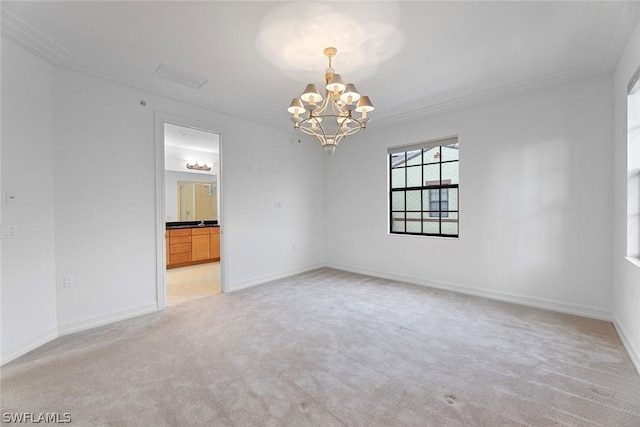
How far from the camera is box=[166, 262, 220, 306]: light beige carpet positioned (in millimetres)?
4019

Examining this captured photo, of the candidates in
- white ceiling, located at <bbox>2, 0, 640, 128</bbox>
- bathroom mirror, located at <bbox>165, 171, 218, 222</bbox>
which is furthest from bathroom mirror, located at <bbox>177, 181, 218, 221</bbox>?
white ceiling, located at <bbox>2, 0, 640, 128</bbox>

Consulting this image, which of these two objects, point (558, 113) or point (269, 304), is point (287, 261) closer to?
point (269, 304)

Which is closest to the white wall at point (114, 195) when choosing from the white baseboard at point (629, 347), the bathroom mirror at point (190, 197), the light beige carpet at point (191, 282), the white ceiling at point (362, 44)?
the white ceiling at point (362, 44)

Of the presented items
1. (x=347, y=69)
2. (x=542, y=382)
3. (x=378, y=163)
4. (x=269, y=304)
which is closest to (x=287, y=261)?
(x=269, y=304)

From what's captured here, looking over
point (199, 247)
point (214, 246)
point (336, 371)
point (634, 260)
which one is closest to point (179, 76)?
point (336, 371)

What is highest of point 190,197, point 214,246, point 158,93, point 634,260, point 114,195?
point 158,93

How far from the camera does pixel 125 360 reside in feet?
7.58

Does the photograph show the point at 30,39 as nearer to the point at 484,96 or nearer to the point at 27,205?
the point at 27,205

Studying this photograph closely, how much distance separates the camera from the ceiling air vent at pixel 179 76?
294 cm

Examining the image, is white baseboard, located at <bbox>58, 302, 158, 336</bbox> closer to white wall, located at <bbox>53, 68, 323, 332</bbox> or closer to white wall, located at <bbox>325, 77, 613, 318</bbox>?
white wall, located at <bbox>53, 68, 323, 332</bbox>

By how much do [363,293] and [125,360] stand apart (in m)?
2.79

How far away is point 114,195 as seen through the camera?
3135 mm

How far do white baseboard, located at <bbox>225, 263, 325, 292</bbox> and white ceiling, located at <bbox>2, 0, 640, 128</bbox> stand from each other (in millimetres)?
2681

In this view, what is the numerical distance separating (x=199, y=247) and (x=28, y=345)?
12.6 feet
